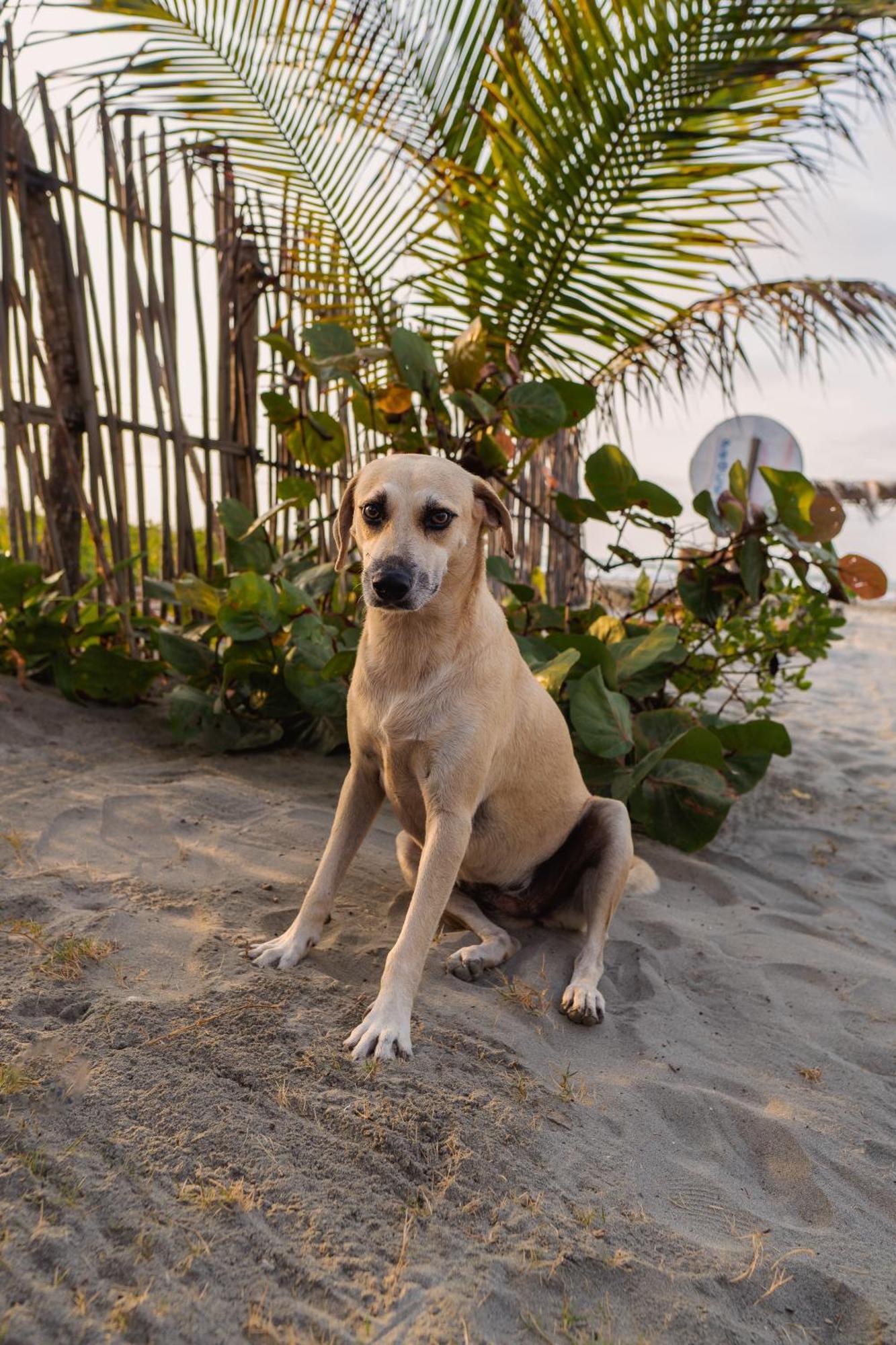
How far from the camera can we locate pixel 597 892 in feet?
9.21

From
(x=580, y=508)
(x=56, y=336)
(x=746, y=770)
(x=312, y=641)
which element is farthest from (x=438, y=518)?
(x=56, y=336)

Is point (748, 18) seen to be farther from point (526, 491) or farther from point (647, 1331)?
point (647, 1331)

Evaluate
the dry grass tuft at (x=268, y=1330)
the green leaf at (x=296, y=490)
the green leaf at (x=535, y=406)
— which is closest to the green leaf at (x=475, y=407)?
the green leaf at (x=535, y=406)

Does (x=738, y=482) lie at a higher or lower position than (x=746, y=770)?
higher

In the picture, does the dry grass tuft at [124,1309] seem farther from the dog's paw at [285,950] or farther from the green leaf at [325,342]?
the green leaf at [325,342]

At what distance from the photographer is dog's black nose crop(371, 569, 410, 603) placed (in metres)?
2.25

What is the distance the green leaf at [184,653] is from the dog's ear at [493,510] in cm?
208

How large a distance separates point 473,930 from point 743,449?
4047mm

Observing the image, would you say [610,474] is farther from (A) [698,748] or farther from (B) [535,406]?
(A) [698,748]

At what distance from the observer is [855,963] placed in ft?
9.93

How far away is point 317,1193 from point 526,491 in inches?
278

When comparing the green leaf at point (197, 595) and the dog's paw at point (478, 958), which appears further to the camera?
the green leaf at point (197, 595)

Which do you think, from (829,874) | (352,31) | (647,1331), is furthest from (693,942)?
(352,31)

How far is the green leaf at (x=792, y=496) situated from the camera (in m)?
3.80
